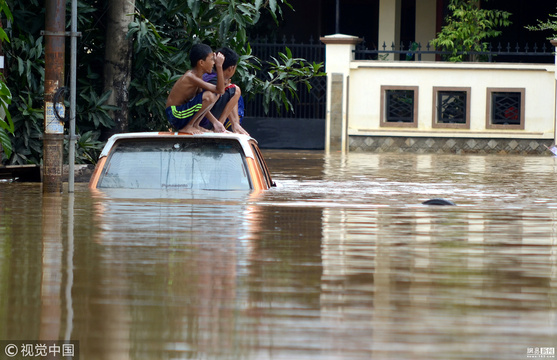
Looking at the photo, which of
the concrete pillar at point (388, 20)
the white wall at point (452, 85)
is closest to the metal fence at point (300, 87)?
the white wall at point (452, 85)

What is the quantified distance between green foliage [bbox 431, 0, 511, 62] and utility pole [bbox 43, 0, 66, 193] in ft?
59.2

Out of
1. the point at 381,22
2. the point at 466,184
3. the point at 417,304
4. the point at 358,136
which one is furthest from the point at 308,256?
the point at 381,22

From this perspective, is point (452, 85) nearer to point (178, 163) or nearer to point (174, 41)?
point (174, 41)

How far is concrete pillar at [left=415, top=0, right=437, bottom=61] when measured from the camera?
31031mm

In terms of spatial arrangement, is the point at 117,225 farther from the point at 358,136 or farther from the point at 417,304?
the point at 358,136

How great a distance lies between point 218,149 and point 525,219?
2.62 m

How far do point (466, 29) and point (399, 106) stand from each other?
2510 mm

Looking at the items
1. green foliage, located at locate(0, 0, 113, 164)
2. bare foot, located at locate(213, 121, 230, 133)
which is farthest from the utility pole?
green foliage, located at locate(0, 0, 113, 164)

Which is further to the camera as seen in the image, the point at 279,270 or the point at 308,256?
the point at 308,256

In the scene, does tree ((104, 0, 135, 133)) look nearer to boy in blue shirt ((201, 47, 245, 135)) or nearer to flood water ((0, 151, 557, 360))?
boy in blue shirt ((201, 47, 245, 135))

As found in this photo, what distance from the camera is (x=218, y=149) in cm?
967

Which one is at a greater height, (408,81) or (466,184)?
(408,81)

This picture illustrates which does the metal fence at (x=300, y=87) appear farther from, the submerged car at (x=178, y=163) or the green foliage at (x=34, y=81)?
the submerged car at (x=178, y=163)

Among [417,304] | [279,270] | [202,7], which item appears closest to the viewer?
[417,304]
